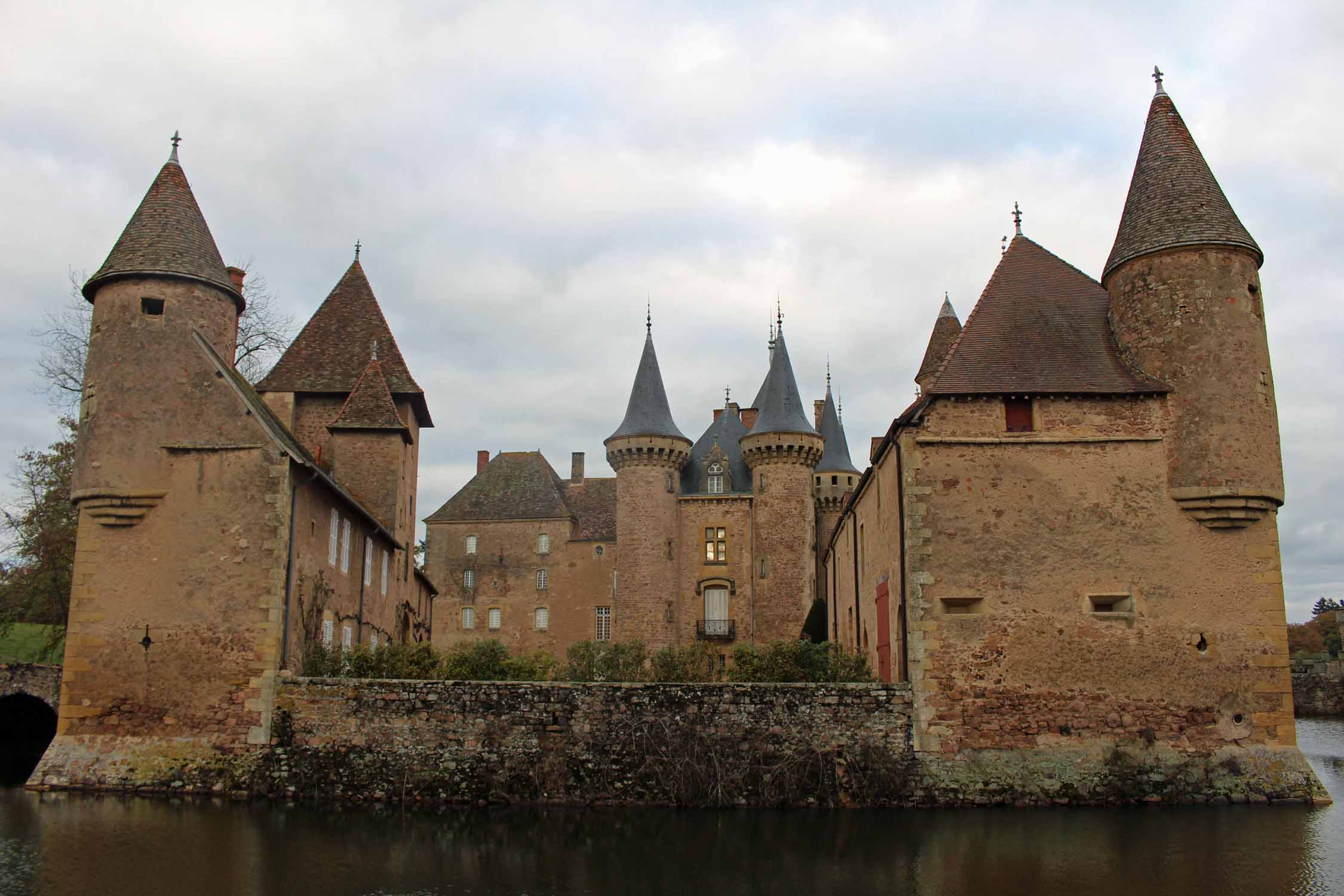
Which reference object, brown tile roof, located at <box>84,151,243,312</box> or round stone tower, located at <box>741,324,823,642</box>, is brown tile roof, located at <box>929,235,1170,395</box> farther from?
round stone tower, located at <box>741,324,823,642</box>

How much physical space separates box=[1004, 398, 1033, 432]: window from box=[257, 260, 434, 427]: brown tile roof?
1506cm

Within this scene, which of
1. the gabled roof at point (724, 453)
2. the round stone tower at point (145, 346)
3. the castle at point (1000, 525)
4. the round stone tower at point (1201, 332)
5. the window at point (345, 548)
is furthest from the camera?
the gabled roof at point (724, 453)

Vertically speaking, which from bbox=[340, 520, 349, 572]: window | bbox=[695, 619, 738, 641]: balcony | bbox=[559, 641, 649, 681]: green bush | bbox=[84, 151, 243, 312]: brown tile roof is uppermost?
bbox=[84, 151, 243, 312]: brown tile roof

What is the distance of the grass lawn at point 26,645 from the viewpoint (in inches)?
1053

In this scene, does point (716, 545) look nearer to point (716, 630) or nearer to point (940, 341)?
point (716, 630)

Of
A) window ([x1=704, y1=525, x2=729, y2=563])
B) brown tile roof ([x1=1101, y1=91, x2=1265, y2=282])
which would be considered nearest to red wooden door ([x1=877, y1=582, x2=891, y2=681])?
brown tile roof ([x1=1101, y1=91, x2=1265, y2=282])

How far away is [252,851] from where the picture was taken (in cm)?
1161

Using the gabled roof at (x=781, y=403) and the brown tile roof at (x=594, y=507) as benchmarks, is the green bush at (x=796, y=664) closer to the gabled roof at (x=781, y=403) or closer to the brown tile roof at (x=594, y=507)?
the gabled roof at (x=781, y=403)

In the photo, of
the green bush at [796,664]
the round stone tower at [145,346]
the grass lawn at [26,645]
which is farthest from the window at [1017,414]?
the grass lawn at [26,645]

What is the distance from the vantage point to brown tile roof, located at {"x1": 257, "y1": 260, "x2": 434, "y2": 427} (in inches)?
1003

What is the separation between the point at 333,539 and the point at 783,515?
79.1 feet

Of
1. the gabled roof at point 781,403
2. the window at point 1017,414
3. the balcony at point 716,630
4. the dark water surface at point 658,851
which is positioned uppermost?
the gabled roof at point 781,403

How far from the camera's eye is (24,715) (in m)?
26.1

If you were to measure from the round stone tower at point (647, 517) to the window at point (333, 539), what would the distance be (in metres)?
21.2
